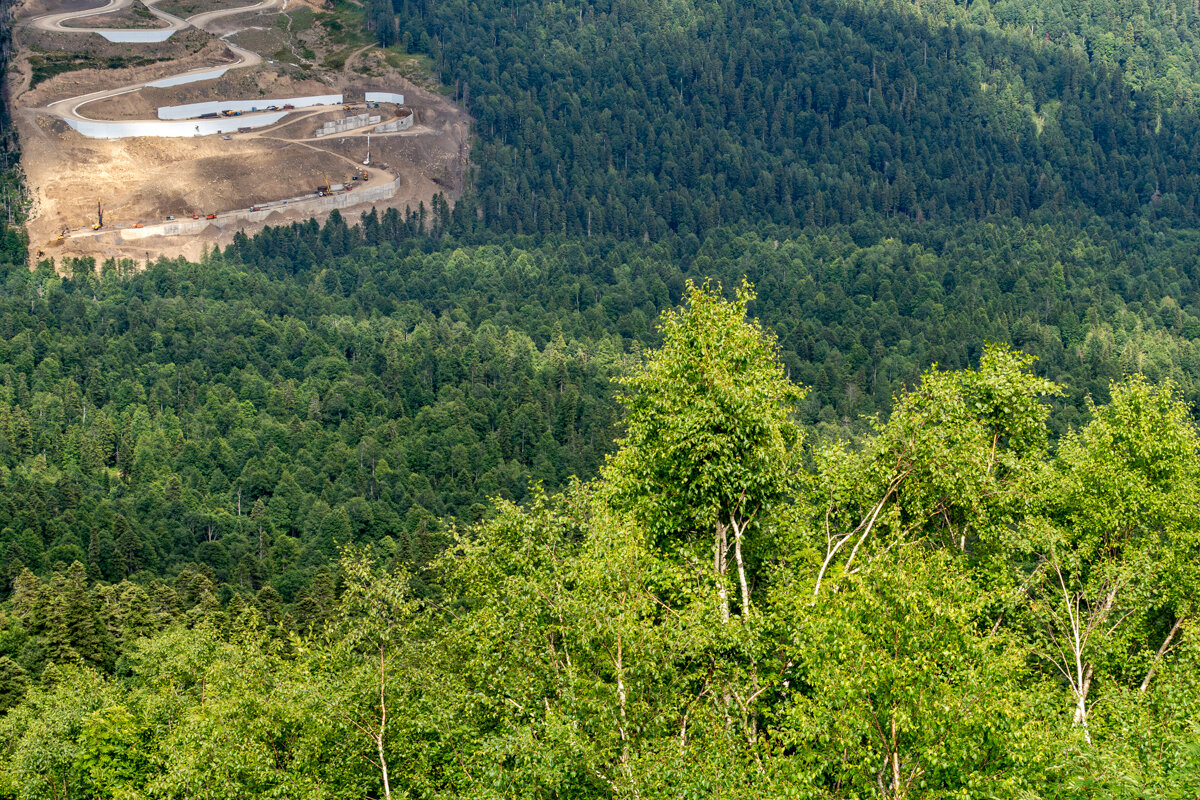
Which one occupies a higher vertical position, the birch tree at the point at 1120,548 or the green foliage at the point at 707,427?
the green foliage at the point at 707,427

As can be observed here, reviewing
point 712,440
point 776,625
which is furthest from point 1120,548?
point 712,440

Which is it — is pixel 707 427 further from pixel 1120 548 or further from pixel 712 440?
pixel 1120 548

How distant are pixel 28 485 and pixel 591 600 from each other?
175062 mm

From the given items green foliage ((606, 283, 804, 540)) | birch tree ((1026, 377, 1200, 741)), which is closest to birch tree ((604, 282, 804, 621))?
green foliage ((606, 283, 804, 540))

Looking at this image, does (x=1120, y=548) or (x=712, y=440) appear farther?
(x=1120, y=548)

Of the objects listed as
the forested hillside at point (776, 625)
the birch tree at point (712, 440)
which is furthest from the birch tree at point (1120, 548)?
the birch tree at point (712, 440)

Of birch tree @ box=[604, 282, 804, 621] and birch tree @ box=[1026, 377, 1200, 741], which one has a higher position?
birch tree @ box=[604, 282, 804, 621]

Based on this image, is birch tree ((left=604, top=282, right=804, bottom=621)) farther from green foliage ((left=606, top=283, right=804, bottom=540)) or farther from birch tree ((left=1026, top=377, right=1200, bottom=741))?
birch tree ((left=1026, top=377, right=1200, bottom=741))

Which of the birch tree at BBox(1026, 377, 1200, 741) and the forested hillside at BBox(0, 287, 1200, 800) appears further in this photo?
the birch tree at BBox(1026, 377, 1200, 741)

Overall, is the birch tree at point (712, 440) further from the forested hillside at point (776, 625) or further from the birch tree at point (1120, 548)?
the birch tree at point (1120, 548)

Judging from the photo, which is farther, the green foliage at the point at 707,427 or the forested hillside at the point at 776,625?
the green foliage at the point at 707,427

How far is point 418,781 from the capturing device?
48.3m

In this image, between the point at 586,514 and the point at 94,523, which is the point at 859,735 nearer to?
the point at 586,514

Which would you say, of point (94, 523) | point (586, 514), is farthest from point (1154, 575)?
point (94, 523)
